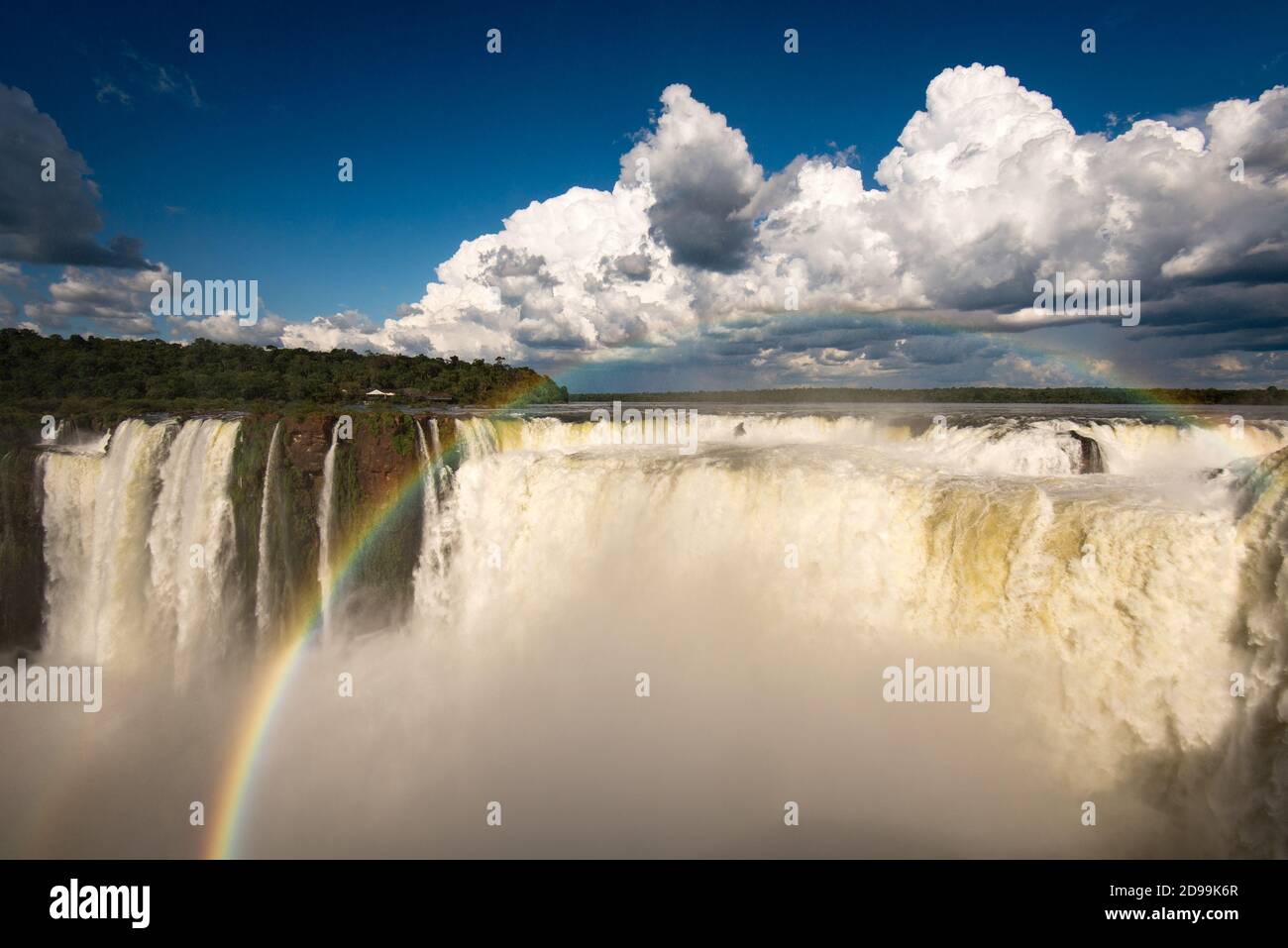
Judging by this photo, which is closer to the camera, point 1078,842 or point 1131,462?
point 1078,842

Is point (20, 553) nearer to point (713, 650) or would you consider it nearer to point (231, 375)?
point (713, 650)

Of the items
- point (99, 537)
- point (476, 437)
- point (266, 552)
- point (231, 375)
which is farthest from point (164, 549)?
point (231, 375)

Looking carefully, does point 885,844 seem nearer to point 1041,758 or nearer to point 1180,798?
point 1041,758

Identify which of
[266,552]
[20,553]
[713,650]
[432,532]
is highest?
[432,532]

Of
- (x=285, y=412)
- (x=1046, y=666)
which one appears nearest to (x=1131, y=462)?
(x=1046, y=666)

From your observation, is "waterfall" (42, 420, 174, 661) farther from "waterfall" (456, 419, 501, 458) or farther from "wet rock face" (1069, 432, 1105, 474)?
"wet rock face" (1069, 432, 1105, 474)

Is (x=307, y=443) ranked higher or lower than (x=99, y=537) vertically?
higher
